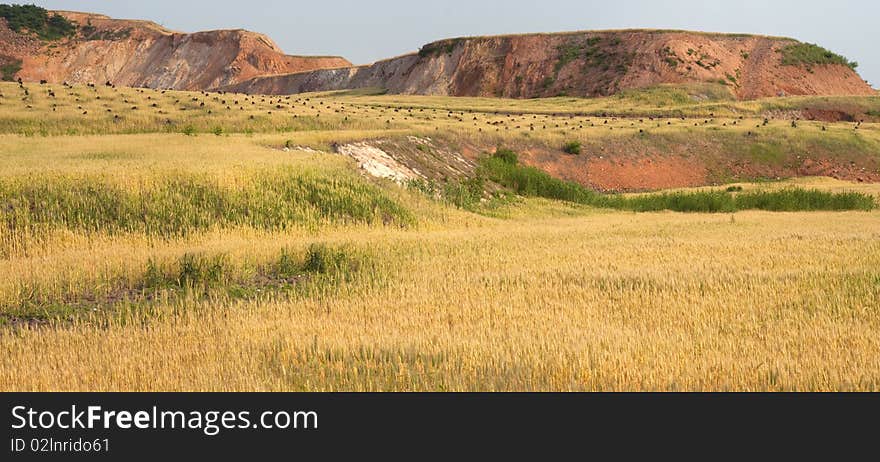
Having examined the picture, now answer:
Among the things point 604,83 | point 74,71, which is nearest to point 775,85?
point 604,83

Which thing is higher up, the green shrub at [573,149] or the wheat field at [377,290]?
the green shrub at [573,149]

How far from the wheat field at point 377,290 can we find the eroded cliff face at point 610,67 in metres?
62.7

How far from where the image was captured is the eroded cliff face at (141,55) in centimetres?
12731

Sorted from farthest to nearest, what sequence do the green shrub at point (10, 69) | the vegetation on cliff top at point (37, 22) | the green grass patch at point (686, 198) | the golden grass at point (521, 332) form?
the vegetation on cliff top at point (37, 22) → the green shrub at point (10, 69) → the green grass patch at point (686, 198) → the golden grass at point (521, 332)

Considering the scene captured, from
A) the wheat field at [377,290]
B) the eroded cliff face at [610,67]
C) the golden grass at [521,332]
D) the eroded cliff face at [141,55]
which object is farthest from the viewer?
the eroded cliff face at [141,55]

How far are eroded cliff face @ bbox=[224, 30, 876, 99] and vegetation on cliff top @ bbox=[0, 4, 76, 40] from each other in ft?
225

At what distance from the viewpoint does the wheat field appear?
730cm

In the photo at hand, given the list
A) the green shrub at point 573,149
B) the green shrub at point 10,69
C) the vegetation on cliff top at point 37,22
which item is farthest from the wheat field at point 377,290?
the vegetation on cliff top at point 37,22

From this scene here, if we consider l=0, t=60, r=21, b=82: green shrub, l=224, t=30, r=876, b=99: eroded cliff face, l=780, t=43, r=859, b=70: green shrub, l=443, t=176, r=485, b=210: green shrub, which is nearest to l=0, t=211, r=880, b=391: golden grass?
l=443, t=176, r=485, b=210: green shrub

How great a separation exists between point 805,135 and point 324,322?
1812 inches

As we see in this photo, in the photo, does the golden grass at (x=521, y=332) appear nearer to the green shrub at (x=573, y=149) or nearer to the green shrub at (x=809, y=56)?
the green shrub at (x=573, y=149)

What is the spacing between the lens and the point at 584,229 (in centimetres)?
2123

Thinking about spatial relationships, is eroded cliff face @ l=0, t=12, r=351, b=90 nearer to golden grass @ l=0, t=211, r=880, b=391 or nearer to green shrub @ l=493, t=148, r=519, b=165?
green shrub @ l=493, t=148, r=519, b=165
